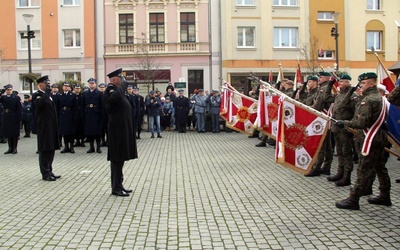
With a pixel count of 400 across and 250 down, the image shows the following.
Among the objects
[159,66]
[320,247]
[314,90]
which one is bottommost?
[320,247]

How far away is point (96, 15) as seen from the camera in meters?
39.0

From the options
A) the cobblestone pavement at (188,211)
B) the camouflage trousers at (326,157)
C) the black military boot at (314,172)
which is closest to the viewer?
the cobblestone pavement at (188,211)

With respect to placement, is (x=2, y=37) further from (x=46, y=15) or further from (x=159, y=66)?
(x=159, y=66)

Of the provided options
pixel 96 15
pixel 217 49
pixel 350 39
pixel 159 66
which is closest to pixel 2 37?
pixel 96 15

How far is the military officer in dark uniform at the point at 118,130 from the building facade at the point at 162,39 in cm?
2959

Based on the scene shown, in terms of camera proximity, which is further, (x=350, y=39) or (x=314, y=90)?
(x=350, y=39)

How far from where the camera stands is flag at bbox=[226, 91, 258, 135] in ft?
53.2

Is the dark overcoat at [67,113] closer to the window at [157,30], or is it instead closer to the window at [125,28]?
the window at [157,30]

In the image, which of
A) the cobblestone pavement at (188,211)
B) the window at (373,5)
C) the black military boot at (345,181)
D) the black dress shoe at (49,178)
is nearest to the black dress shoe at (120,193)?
the cobblestone pavement at (188,211)

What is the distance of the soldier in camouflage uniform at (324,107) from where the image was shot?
10531 millimetres

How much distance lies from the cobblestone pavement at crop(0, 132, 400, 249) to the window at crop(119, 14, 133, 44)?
2774 centimetres

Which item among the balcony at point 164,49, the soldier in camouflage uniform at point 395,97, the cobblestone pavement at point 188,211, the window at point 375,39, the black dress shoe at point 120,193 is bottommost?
the cobblestone pavement at point 188,211

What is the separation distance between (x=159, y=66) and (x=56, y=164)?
85.5ft

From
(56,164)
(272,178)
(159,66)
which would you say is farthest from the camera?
(159,66)
